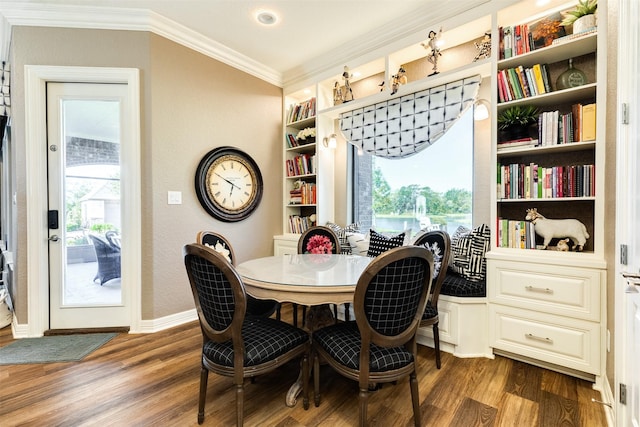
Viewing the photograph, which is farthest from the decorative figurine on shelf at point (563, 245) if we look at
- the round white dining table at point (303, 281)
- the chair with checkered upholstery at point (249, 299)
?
the chair with checkered upholstery at point (249, 299)

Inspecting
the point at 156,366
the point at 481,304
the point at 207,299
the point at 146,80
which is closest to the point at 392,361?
the point at 207,299

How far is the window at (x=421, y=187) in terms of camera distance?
2811 mm

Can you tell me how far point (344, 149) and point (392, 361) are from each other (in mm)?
2752

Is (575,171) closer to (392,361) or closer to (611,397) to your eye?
(611,397)

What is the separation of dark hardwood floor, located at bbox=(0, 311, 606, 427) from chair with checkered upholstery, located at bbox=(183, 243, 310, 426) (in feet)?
1.05

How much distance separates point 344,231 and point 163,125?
2145 millimetres

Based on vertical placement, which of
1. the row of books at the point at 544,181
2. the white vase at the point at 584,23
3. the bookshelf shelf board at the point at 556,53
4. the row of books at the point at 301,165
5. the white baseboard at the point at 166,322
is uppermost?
the white vase at the point at 584,23

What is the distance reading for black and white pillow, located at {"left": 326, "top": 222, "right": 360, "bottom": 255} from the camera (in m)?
3.18

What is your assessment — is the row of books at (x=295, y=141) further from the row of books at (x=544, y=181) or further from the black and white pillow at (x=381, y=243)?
the row of books at (x=544, y=181)

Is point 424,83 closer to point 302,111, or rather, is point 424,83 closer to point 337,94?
point 337,94

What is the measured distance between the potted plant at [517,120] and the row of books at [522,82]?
0.10 meters

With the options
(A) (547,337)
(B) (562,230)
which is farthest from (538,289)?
(B) (562,230)

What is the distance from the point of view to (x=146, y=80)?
265 cm

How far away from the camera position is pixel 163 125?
2.74m
